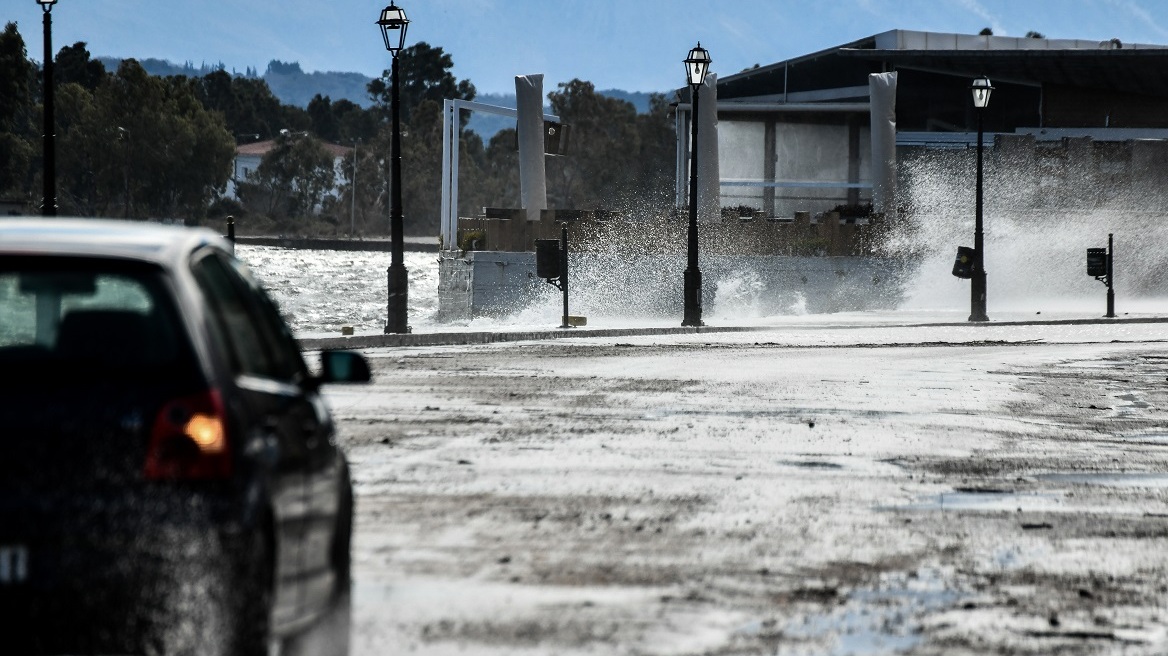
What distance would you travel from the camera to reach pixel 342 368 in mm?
5930

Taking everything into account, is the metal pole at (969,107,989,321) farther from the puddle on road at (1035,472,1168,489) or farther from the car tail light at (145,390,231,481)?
the car tail light at (145,390,231,481)

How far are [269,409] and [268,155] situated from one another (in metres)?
145

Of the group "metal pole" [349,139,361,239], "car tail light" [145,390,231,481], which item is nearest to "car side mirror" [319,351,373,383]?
"car tail light" [145,390,231,481]

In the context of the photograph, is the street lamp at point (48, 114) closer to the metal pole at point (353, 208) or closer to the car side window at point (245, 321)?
the car side window at point (245, 321)

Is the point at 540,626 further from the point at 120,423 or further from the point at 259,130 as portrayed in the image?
the point at 259,130

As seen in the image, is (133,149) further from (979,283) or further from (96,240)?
(96,240)

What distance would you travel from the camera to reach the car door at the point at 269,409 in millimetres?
4562

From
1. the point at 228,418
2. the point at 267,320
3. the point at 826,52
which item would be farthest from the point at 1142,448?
the point at 826,52

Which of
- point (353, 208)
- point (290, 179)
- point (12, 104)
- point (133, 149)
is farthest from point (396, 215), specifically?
point (290, 179)

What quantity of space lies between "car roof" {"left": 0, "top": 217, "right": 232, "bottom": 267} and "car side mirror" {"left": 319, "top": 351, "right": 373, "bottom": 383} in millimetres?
886

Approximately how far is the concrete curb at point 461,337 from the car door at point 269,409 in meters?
19.5

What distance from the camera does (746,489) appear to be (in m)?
10.3

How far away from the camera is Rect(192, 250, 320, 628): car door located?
4562 mm

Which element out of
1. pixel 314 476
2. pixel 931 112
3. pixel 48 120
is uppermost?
pixel 931 112
